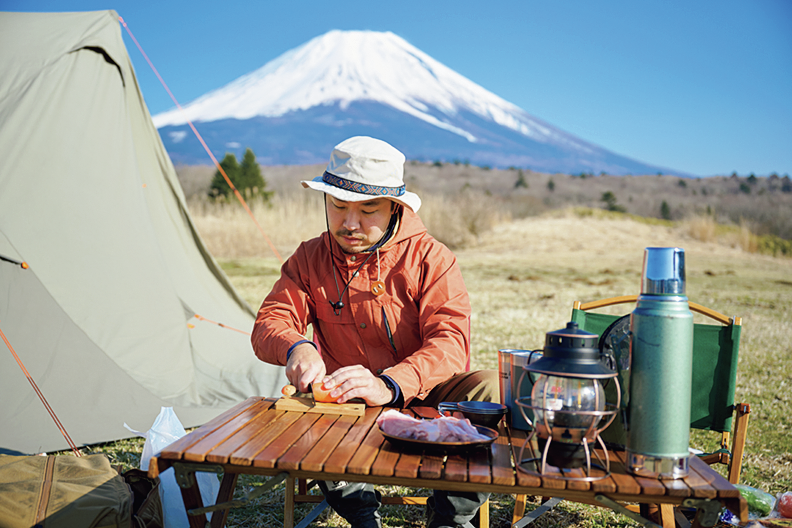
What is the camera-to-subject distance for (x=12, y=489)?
180cm

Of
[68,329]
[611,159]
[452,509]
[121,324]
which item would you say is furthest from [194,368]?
[611,159]

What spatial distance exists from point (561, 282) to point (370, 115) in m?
107

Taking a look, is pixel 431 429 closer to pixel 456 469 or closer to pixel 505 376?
pixel 456 469

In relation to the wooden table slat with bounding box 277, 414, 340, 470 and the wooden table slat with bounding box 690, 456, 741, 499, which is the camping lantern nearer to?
the wooden table slat with bounding box 690, 456, 741, 499

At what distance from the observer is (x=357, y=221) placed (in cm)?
205

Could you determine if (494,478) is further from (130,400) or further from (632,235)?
(632,235)

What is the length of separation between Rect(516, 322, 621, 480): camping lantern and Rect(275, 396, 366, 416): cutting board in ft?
1.87

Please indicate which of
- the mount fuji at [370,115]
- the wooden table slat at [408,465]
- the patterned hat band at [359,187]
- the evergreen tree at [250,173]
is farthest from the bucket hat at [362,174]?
the mount fuji at [370,115]

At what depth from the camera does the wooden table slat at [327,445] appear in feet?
4.21

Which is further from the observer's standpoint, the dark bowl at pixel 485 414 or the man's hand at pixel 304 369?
the man's hand at pixel 304 369

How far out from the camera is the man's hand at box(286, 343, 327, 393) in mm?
1795

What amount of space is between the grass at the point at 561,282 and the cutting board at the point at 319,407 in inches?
31.7

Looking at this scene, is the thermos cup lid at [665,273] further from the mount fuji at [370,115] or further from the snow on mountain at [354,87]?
the snow on mountain at [354,87]

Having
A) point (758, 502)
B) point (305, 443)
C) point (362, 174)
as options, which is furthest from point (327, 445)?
point (758, 502)
